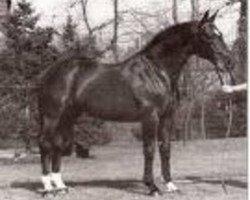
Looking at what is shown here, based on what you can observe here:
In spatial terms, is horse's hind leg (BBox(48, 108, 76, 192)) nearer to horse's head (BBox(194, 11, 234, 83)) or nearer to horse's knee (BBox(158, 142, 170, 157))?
horse's knee (BBox(158, 142, 170, 157))

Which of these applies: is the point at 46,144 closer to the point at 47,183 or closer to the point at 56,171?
the point at 56,171

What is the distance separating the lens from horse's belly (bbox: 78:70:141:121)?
978 centimetres

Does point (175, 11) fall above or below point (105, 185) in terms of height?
above

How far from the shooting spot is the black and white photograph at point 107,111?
9625 millimetres

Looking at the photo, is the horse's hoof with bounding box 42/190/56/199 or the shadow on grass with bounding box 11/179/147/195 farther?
the shadow on grass with bounding box 11/179/147/195

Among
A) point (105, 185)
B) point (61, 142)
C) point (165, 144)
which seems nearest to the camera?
point (165, 144)

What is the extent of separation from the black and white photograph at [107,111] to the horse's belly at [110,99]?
13 millimetres

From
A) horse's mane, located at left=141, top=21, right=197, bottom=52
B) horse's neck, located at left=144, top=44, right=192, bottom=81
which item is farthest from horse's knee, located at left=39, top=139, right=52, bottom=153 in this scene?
horse's mane, located at left=141, top=21, right=197, bottom=52

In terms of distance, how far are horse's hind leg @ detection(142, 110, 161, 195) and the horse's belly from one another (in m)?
0.22

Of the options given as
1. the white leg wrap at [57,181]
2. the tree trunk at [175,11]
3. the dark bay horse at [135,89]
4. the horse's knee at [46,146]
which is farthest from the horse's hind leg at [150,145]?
the tree trunk at [175,11]

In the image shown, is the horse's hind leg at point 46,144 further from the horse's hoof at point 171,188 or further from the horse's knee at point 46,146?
the horse's hoof at point 171,188

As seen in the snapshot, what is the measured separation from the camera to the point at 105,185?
10.5 metres

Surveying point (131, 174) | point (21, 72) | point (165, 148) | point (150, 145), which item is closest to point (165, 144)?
Result: point (165, 148)

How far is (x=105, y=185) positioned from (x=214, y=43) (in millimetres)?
2592
